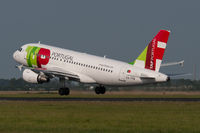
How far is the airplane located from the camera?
6650 centimetres

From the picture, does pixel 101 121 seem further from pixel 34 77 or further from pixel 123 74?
pixel 34 77

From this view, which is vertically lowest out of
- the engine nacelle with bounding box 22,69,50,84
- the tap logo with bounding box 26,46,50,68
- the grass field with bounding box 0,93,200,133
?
the grass field with bounding box 0,93,200,133

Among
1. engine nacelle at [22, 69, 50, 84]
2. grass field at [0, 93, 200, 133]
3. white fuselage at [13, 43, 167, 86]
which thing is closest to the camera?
grass field at [0, 93, 200, 133]

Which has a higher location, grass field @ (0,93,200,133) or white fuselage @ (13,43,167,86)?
white fuselage @ (13,43,167,86)

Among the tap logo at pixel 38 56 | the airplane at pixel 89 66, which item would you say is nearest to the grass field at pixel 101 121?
the airplane at pixel 89 66

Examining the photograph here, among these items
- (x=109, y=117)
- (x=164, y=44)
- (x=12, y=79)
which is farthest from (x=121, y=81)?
(x=12, y=79)

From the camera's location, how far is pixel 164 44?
6662 cm

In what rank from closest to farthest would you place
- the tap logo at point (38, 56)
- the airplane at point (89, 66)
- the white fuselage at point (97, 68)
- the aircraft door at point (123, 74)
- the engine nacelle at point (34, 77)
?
1. the white fuselage at point (97, 68)
2. the airplane at point (89, 66)
3. the aircraft door at point (123, 74)
4. the engine nacelle at point (34, 77)
5. the tap logo at point (38, 56)

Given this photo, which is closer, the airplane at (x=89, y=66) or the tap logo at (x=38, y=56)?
the airplane at (x=89, y=66)

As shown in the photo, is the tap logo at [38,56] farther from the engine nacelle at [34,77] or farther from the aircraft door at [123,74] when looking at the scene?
the aircraft door at [123,74]

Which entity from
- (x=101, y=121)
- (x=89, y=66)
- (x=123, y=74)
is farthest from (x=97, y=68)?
(x=101, y=121)

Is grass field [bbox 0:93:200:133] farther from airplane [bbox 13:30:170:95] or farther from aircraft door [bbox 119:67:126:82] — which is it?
aircraft door [bbox 119:67:126:82]

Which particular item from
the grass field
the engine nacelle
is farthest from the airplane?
the grass field

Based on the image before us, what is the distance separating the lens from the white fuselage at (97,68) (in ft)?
216
